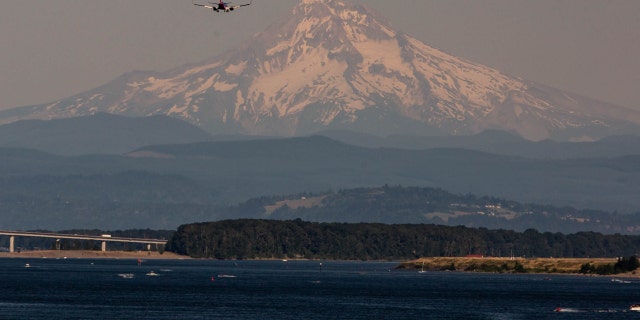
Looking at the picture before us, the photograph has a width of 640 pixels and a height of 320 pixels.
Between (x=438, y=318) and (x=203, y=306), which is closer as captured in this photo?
(x=438, y=318)

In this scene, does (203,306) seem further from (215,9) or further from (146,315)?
(215,9)

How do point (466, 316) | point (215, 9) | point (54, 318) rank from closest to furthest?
point (215, 9)
point (54, 318)
point (466, 316)

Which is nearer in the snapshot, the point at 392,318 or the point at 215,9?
the point at 215,9

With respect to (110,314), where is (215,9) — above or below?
above

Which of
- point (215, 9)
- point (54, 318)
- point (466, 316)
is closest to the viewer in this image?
point (215, 9)

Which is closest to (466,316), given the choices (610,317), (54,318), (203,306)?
(610,317)

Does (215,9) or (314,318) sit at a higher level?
(215,9)

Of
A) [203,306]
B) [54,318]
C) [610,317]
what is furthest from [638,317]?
[54,318]

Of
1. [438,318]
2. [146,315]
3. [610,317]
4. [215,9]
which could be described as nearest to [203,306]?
[146,315]

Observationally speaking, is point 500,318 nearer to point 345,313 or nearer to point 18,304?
point 345,313
